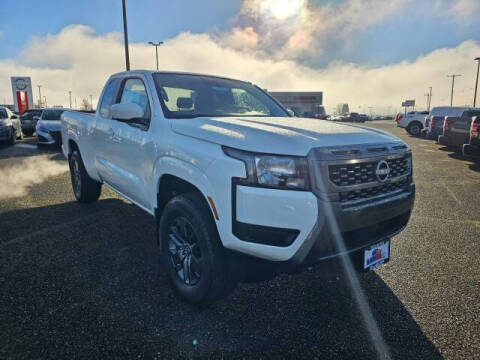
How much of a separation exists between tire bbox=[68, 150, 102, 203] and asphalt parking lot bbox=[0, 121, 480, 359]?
0.88 m

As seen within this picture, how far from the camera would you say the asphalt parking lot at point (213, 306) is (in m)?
2.24

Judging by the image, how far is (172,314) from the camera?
8.49ft

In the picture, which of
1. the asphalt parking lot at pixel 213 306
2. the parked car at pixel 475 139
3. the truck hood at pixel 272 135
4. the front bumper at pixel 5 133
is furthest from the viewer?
the front bumper at pixel 5 133

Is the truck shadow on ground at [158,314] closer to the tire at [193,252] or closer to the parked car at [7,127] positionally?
the tire at [193,252]

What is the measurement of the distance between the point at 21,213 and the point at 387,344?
5149 mm

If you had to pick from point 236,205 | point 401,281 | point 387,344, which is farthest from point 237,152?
point 401,281

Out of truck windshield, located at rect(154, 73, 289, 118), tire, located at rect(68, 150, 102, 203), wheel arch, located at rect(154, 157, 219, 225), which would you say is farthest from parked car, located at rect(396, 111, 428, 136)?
wheel arch, located at rect(154, 157, 219, 225)

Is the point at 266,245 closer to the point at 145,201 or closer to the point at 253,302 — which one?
the point at 253,302

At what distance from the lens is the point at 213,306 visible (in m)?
2.71

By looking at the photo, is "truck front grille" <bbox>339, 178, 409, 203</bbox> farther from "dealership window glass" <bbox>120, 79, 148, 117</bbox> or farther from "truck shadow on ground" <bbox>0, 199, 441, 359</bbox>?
"dealership window glass" <bbox>120, 79, 148, 117</bbox>

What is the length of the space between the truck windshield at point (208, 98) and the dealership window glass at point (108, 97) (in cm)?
111

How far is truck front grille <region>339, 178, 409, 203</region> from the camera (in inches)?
84.9

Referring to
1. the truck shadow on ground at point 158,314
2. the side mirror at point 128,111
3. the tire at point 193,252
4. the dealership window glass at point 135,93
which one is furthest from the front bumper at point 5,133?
the tire at point 193,252

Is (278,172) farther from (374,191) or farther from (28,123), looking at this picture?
(28,123)
